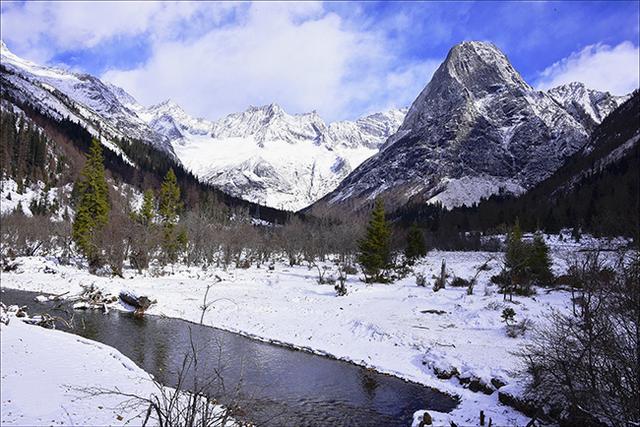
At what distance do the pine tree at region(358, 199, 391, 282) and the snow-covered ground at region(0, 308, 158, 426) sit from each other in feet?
115

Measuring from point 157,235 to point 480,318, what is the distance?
44749 mm

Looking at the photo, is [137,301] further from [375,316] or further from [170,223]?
[170,223]

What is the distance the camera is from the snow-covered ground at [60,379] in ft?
43.9

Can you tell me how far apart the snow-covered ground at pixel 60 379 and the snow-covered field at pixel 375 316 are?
209 inches

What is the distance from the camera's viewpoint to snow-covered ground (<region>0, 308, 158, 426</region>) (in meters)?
13.4

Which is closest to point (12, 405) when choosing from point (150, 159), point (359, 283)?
point (359, 283)

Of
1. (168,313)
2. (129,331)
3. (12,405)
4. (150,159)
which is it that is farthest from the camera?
(150,159)

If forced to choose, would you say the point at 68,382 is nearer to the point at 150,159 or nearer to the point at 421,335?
the point at 421,335

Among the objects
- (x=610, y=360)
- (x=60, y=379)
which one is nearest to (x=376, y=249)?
(x=60, y=379)

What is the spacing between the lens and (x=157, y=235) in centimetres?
6003

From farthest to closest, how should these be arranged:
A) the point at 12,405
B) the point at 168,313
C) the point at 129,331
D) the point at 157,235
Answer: the point at 157,235, the point at 168,313, the point at 129,331, the point at 12,405

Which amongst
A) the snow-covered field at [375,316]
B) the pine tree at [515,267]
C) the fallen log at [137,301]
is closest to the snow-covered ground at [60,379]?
the snow-covered field at [375,316]

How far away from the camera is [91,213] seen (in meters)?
57.0

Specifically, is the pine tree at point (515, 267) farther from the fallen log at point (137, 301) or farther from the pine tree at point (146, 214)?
the pine tree at point (146, 214)
